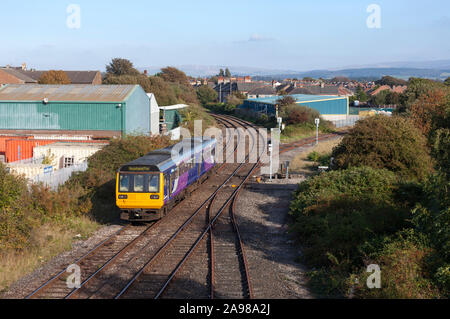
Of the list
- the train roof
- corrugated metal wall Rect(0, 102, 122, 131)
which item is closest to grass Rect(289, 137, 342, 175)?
the train roof

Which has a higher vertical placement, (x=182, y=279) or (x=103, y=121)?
(x=103, y=121)

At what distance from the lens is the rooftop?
34906 mm

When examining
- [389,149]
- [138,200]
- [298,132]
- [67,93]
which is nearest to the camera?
[138,200]

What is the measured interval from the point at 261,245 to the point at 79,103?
2487 centimetres

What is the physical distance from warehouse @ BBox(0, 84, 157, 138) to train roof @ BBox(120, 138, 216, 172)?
13.0 meters

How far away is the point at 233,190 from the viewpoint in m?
22.4

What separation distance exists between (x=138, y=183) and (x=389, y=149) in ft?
40.6

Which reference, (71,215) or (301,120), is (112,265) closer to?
(71,215)

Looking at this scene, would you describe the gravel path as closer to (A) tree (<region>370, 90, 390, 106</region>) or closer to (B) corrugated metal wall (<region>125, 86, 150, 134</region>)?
(B) corrugated metal wall (<region>125, 86, 150, 134</region>)

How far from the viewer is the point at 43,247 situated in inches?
535

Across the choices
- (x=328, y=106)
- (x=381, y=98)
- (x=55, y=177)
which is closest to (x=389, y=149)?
(x=55, y=177)

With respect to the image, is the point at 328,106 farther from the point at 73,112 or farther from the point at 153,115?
the point at 73,112
